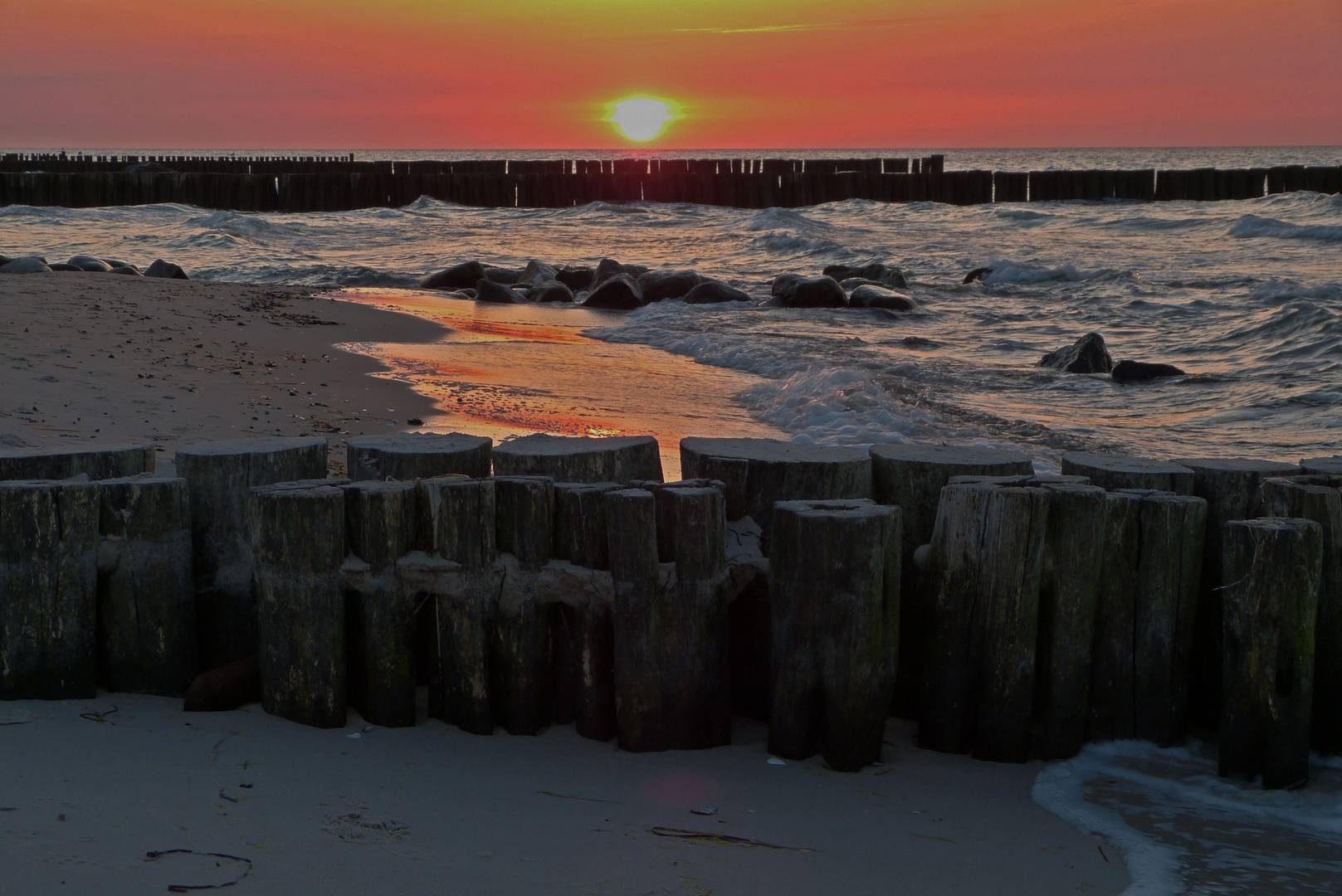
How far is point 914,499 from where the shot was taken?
3506 millimetres

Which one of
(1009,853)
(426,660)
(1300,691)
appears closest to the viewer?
(1009,853)

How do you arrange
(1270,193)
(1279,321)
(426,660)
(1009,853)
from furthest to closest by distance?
1. (1270,193)
2. (1279,321)
3. (426,660)
4. (1009,853)

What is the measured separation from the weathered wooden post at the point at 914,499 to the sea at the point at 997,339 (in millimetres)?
538

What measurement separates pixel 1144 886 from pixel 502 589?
178 cm

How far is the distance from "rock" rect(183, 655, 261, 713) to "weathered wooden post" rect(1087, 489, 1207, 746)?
2.49 meters

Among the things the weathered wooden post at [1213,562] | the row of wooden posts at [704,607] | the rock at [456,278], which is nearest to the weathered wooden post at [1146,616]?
the row of wooden posts at [704,607]

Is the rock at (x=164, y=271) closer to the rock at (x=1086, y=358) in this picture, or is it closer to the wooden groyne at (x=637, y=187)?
the rock at (x=1086, y=358)

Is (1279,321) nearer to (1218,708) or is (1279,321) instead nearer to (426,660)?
(1218,708)

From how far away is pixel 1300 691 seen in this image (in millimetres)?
3047

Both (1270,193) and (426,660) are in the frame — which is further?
(1270,193)

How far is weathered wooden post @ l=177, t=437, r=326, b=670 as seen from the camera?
339 centimetres

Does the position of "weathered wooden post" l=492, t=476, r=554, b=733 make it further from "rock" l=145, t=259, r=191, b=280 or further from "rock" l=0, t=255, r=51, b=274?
"rock" l=145, t=259, r=191, b=280

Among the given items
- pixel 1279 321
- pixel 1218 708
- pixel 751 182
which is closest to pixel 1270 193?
pixel 751 182

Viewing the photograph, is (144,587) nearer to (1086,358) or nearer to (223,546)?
(223,546)
